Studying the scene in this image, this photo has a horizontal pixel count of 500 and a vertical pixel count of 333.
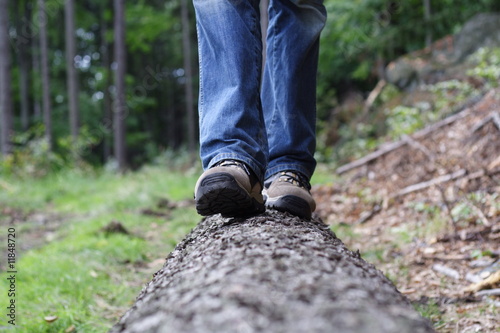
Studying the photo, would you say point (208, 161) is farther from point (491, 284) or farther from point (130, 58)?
point (130, 58)

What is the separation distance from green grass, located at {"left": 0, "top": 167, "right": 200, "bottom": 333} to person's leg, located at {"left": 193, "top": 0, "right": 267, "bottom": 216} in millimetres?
A: 1027

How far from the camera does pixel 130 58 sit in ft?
76.1

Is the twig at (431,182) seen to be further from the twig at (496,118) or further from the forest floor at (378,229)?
the twig at (496,118)

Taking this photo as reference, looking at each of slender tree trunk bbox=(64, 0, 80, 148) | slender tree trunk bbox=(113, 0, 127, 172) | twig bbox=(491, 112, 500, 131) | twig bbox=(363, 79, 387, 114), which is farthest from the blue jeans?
slender tree trunk bbox=(64, 0, 80, 148)

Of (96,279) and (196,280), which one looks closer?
(196,280)

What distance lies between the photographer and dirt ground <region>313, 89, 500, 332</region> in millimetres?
2055

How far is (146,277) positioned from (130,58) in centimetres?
2217

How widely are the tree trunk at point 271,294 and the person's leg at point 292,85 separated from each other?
694 mm

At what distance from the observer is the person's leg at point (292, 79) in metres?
1.85

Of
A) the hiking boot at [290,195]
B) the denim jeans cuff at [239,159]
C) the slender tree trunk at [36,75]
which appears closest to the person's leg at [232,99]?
the denim jeans cuff at [239,159]

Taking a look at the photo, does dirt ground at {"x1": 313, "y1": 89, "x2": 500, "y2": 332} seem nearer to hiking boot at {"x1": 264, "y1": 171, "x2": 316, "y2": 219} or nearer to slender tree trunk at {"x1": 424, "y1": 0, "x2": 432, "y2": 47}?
hiking boot at {"x1": 264, "y1": 171, "x2": 316, "y2": 219}

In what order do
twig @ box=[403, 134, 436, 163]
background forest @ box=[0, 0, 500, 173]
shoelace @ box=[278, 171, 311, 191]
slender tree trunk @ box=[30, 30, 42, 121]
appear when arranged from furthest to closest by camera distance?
slender tree trunk @ box=[30, 30, 42, 121]
background forest @ box=[0, 0, 500, 173]
twig @ box=[403, 134, 436, 163]
shoelace @ box=[278, 171, 311, 191]

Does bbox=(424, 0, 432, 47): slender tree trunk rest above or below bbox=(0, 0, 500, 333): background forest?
above

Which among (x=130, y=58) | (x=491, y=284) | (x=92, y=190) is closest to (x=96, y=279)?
(x=491, y=284)
